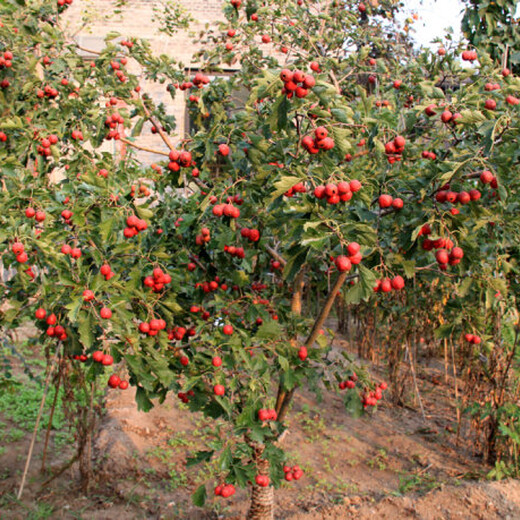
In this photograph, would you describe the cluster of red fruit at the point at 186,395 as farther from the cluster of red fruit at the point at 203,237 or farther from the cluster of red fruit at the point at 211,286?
the cluster of red fruit at the point at 203,237

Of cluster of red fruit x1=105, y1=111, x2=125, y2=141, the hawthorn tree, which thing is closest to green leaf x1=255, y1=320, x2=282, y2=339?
the hawthorn tree

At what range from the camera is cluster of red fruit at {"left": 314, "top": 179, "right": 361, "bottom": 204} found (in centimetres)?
154

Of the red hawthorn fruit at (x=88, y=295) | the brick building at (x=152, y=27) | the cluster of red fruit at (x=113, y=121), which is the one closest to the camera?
the red hawthorn fruit at (x=88, y=295)

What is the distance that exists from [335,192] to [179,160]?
2.75 feet

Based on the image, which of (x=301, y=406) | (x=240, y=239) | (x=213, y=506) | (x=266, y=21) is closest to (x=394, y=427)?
(x=301, y=406)

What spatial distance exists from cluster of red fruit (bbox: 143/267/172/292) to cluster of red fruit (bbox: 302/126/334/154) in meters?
0.78

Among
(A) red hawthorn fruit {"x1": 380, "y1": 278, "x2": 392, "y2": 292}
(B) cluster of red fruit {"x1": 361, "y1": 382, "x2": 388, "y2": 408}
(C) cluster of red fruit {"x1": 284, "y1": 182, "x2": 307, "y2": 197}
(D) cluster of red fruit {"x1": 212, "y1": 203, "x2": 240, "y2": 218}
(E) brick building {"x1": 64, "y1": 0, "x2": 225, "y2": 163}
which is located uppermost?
(E) brick building {"x1": 64, "y1": 0, "x2": 225, "y2": 163}

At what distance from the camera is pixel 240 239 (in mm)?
2059

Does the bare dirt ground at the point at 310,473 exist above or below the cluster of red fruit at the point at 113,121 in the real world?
below

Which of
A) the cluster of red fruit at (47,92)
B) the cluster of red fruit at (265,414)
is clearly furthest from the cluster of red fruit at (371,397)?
the cluster of red fruit at (47,92)

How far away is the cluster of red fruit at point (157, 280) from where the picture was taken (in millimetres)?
1999

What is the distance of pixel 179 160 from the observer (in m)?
2.12

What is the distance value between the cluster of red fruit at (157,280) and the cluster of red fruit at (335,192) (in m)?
0.76

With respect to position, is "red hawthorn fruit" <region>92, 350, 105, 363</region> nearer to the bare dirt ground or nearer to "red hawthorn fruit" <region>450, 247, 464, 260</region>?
"red hawthorn fruit" <region>450, 247, 464, 260</region>
